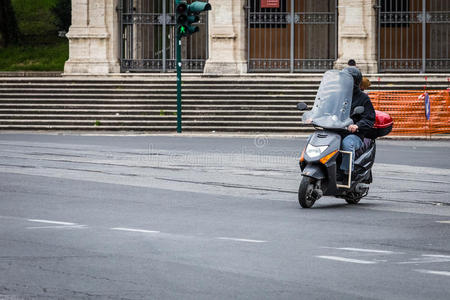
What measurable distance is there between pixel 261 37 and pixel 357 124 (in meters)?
25.0

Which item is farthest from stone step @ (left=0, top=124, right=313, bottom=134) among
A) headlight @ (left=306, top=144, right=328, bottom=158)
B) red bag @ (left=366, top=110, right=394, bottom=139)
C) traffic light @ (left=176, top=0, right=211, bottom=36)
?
headlight @ (left=306, top=144, right=328, bottom=158)

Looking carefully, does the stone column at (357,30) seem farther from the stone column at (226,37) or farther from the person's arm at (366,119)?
the person's arm at (366,119)

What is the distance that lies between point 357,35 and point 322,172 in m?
21.8

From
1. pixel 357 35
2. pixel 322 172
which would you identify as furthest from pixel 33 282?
pixel 357 35

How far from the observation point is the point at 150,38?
Answer: 122 ft

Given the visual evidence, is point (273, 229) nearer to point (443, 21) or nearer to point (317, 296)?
point (317, 296)

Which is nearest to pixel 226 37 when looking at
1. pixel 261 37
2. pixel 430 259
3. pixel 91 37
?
pixel 261 37

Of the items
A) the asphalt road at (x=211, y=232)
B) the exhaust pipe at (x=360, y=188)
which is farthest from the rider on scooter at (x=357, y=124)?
the asphalt road at (x=211, y=232)

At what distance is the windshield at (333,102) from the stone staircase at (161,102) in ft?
50.4

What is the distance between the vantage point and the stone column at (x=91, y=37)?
34.0 meters

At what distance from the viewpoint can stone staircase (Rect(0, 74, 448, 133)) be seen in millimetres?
28328

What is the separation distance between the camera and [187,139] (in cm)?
2488

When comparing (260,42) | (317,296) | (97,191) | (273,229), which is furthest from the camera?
(260,42)

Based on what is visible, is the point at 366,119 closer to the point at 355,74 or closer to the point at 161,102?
the point at 355,74
